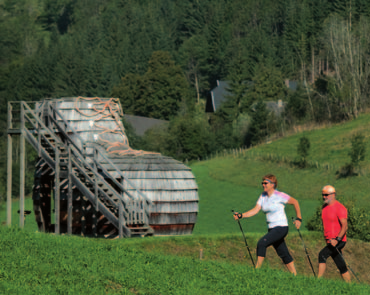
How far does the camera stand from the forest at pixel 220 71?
95.6 m

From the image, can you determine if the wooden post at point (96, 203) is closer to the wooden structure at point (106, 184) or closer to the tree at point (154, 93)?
the wooden structure at point (106, 184)

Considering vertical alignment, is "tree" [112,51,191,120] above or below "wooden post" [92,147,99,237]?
above

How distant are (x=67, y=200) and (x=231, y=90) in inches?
3683

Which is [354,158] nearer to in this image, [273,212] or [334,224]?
[334,224]

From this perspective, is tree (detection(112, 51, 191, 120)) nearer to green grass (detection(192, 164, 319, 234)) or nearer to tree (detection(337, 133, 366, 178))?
green grass (detection(192, 164, 319, 234))

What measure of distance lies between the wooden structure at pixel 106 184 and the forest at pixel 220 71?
161ft

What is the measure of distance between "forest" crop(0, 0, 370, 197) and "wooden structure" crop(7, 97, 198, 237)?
161 ft

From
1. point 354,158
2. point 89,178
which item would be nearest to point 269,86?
point 354,158

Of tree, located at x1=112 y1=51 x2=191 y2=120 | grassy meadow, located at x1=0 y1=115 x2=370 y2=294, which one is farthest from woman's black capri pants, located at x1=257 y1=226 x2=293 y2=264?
tree, located at x1=112 y1=51 x2=191 y2=120

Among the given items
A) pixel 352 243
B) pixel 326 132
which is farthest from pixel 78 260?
pixel 326 132

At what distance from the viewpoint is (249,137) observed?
334ft

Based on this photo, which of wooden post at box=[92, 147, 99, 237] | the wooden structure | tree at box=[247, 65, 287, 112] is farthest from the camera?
tree at box=[247, 65, 287, 112]

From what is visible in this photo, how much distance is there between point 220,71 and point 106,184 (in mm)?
133889

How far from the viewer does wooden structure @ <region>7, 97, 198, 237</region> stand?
34562mm
